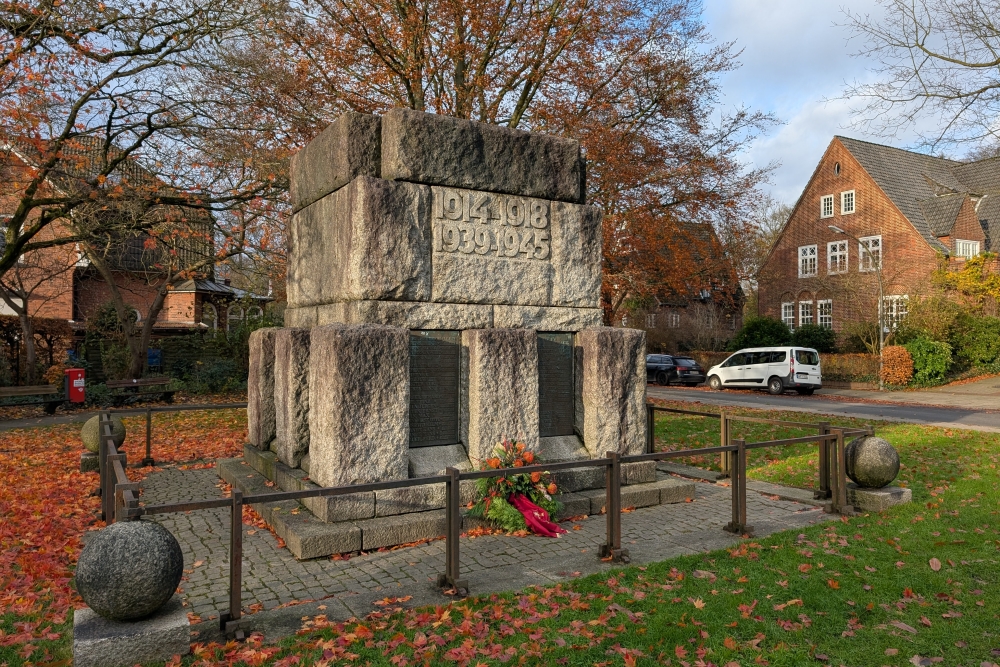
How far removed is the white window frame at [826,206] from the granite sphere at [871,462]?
3412 cm

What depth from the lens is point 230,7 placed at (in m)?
13.0

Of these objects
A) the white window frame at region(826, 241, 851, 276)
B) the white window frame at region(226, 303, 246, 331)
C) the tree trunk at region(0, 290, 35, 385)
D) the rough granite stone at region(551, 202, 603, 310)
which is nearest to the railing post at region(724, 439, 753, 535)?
the rough granite stone at region(551, 202, 603, 310)

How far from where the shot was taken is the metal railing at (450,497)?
3.96 metres

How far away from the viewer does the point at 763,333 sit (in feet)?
A: 107

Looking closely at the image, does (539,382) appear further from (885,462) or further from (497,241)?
(885,462)

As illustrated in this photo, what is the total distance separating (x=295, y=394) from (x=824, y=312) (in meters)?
35.7

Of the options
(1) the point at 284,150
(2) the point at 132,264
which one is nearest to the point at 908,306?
(1) the point at 284,150

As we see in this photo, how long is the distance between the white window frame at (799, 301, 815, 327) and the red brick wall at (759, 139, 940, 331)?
27 centimetres

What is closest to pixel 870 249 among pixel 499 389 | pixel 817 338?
pixel 817 338

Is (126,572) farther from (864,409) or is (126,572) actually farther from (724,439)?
(864,409)

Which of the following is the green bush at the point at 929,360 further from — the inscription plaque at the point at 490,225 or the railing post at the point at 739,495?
the inscription plaque at the point at 490,225

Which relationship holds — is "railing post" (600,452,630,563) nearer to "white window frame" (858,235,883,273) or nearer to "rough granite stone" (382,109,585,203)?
"rough granite stone" (382,109,585,203)

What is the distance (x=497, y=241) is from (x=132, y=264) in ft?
82.3

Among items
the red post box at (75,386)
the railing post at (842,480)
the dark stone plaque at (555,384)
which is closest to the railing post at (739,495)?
the railing post at (842,480)
